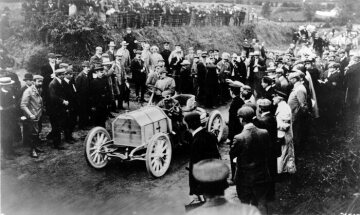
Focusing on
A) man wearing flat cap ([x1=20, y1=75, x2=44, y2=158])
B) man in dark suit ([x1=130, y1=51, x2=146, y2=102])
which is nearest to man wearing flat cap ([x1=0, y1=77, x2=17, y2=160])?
man wearing flat cap ([x1=20, y1=75, x2=44, y2=158])

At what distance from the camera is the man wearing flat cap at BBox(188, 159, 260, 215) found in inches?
112

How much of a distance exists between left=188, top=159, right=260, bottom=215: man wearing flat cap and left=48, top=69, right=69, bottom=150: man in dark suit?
6610mm

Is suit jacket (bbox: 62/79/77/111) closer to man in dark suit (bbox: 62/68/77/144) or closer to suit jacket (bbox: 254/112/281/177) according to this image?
man in dark suit (bbox: 62/68/77/144)

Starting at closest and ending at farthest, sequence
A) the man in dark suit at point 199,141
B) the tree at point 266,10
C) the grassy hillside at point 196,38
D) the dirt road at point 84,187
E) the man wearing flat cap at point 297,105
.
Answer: the man in dark suit at point 199,141 → the dirt road at point 84,187 → the man wearing flat cap at point 297,105 → the grassy hillside at point 196,38 → the tree at point 266,10

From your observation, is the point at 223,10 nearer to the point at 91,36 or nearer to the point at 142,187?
the point at 91,36

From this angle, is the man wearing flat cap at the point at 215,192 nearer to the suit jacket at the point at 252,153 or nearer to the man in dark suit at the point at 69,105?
the suit jacket at the point at 252,153

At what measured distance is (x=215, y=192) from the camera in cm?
297

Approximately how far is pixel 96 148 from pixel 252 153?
3.67m

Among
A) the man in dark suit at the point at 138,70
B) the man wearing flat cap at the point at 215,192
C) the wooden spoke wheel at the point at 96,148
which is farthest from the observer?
the man in dark suit at the point at 138,70

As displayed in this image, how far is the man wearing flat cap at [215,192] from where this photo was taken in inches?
112

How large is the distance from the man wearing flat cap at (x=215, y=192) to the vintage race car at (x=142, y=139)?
4185 millimetres

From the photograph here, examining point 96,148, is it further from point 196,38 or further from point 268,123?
point 196,38

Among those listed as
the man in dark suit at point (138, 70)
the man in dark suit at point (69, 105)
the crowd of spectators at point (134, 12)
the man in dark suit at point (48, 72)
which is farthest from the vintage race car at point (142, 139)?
the crowd of spectators at point (134, 12)

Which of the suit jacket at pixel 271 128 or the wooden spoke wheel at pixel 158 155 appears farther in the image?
the wooden spoke wheel at pixel 158 155
